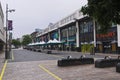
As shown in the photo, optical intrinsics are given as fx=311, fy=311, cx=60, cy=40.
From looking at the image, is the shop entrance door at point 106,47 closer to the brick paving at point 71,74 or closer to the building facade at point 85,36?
the building facade at point 85,36

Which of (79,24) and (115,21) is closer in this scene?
(115,21)

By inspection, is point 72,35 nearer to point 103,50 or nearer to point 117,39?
point 103,50

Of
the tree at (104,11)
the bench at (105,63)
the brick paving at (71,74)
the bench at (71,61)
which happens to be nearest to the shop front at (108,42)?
the bench at (71,61)

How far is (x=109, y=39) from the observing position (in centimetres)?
6253

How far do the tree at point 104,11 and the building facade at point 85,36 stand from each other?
35832 mm

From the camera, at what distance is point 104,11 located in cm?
1345

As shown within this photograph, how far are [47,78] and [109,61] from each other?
277 inches

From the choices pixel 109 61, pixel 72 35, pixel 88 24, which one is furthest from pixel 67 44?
pixel 109 61

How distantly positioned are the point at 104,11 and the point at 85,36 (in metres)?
64.3

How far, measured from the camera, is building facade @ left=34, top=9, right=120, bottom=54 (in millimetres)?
60484

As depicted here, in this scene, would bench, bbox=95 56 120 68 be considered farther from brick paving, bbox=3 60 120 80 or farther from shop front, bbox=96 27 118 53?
shop front, bbox=96 27 118 53

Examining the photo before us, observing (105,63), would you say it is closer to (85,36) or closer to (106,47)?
(106,47)

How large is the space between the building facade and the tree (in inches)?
1411

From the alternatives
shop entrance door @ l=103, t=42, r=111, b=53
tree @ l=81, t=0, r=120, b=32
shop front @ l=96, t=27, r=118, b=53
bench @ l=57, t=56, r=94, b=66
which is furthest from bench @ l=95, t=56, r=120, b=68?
shop entrance door @ l=103, t=42, r=111, b=53
